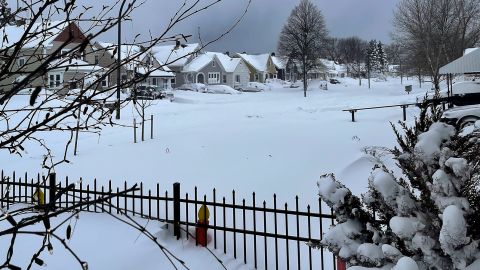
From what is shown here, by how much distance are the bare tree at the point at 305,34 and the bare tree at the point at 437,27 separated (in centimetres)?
1266

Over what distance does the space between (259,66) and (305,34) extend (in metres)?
28.4

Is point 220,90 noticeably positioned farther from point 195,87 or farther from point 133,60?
point 133,60

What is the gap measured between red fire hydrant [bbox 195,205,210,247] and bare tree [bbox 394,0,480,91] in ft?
134

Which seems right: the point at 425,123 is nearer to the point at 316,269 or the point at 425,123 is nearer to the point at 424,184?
the point at 424,184

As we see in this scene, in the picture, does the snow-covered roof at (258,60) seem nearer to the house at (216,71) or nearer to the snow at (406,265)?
the house at (216,71)

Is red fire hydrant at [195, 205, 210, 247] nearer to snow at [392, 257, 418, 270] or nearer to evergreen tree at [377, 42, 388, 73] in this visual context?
snow at [392, 257, 418, 270]

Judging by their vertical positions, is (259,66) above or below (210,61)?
above

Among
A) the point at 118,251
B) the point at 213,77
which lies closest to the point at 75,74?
the point at 118,251

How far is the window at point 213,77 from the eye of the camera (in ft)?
223

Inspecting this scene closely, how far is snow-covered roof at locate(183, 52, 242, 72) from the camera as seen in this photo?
2564 inches

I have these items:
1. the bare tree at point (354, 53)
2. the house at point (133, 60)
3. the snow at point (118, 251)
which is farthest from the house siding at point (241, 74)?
the house at point (133, 60)

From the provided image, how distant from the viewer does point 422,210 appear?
3676 millimetres

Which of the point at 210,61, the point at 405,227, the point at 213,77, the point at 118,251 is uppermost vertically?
the point at 210,61

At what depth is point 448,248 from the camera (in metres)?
3.16
